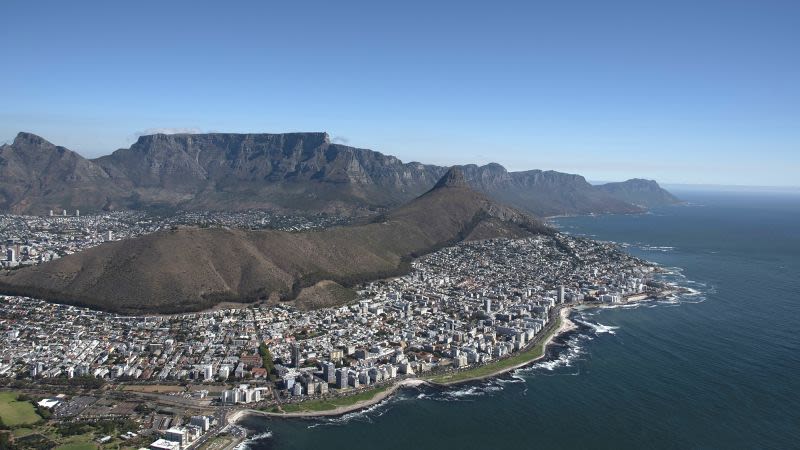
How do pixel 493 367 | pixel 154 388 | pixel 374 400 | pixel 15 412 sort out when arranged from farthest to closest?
pixel 493 367 → pixel 154 388 → pixel 374 400 → pixel 15 412

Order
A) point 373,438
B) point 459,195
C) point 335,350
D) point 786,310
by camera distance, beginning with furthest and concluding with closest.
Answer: point 459,195 < point 786,310 < point 335,350 < point 373,438

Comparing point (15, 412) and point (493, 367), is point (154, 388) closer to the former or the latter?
point (15, 412)

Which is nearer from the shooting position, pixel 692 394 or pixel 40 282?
pixel 692 394

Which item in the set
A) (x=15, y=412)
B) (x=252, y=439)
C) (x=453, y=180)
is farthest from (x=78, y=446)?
(x=453, y=180)

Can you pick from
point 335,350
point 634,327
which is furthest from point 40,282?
point 634,327

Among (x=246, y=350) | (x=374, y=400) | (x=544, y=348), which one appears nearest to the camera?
(x=374, y=400)

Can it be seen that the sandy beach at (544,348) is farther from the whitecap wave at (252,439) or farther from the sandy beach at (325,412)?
the whitecap wave at (252,439)

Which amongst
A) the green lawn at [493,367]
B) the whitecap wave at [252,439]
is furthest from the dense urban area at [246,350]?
the whitecap wave at [252,439]

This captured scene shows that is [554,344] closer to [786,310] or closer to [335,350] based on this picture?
[335,350]
